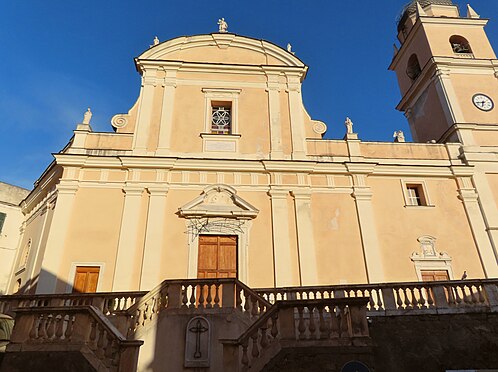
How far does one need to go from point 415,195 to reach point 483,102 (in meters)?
5.64

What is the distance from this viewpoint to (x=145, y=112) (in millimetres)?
14297

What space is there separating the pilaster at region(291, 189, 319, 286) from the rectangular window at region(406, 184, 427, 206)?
3.68 meters

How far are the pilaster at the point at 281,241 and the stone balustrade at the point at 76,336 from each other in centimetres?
580

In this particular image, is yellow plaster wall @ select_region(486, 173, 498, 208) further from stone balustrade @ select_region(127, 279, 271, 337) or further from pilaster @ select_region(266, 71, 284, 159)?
stone balustrade @ select_region(127, 279, 271, 337)

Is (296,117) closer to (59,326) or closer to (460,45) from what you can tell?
(460,45)

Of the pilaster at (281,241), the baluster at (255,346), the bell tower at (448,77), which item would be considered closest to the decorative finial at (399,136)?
the bell tower at (448,77)

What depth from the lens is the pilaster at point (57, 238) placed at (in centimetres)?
1124

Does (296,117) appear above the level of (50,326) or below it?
above

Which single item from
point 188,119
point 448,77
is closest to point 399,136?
point 448,77

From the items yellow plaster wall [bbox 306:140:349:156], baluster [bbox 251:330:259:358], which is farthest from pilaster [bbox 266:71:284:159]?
baluster [bbox 251:330:259:358]

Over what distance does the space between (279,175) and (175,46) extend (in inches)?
267

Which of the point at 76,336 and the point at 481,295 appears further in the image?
the point at 481,295

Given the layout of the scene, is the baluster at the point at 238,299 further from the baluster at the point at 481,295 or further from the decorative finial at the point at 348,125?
the decorative finial at the point at 348,125

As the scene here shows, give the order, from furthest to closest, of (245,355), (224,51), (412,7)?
(412,7), (224,51), (245,355)
